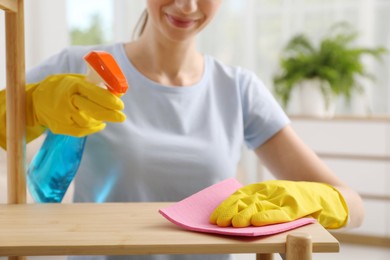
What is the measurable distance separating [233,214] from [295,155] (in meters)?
0.56

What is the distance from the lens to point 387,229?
134 inches

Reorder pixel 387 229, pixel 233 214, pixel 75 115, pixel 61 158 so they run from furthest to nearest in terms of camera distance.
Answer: pixel 387 229
pixel 61 158
pixel 75 115
pixel 233 214

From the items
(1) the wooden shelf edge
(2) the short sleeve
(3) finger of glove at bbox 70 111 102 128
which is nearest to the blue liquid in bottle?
(3) finger of glove at bbox 70 111 102 128

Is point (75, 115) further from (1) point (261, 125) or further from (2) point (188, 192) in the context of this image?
(1) point (261, 125)

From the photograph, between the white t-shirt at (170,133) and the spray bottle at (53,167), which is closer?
the spray bottle at (53,167)

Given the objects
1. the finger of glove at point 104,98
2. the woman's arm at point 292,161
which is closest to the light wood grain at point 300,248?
the finger of glove at point 104,98

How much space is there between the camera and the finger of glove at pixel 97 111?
0.81 metres

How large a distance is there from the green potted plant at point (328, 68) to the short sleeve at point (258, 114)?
2.24 m

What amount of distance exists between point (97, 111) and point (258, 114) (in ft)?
1.81

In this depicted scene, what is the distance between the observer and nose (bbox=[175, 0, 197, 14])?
1.12 metres

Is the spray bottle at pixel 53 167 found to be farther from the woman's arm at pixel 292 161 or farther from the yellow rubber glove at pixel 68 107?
the woman's arm at pixel 292 161

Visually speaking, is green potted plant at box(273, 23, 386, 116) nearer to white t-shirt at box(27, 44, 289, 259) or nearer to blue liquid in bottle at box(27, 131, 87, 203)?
white t-shirt at box(27, 44, 289, 259)

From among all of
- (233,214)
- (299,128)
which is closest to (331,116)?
(299,128)

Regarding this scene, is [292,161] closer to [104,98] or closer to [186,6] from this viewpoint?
[186,6]
